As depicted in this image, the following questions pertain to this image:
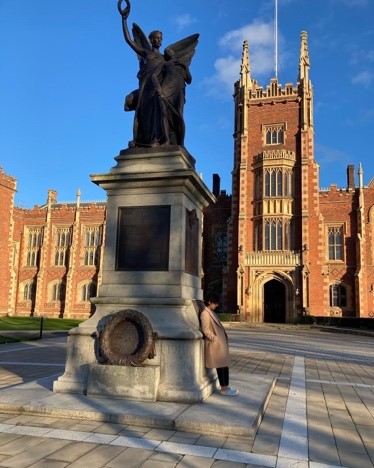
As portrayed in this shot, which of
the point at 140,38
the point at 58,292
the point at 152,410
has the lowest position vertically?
the point at 152,410

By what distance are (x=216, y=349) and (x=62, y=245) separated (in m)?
43.5

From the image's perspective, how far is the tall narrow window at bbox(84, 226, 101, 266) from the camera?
45750 millimetres

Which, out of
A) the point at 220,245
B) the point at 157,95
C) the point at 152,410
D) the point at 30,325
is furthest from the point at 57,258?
the point at 152,410

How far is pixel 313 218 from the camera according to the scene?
3575cm

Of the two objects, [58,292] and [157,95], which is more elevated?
[157,95]

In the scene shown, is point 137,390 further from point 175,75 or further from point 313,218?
point 313,218

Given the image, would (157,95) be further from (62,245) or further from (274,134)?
(62,245)

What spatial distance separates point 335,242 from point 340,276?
9.64 ft

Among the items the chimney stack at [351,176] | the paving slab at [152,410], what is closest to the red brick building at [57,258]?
the chimney stack at [351,176]

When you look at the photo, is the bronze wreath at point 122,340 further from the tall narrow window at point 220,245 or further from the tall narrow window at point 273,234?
the tall narrow window at point 220,245

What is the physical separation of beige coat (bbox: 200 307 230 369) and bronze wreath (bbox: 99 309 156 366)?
78 centimetres

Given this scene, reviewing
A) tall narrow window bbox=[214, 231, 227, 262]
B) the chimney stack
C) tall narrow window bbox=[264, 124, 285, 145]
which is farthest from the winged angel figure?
the chimney stack

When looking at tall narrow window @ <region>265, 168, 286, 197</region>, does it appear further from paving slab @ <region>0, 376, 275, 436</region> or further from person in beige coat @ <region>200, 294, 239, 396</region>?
paving slab @ <region>0, 376, 275, 436</region>

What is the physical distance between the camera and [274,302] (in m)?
36.8
